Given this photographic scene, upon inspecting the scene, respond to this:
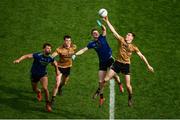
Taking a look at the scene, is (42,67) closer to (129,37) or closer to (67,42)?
(67,42)

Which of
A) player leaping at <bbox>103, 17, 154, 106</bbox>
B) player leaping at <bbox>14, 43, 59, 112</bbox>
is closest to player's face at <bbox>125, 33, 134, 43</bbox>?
player leaping at <bbox>103, 17, 154, 106</bbox>

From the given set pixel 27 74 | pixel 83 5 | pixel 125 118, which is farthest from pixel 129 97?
pixel 83 5

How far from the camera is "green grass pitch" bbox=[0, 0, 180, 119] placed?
1856 centimetres

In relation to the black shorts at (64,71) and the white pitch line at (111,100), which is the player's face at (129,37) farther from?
the black shorts at (64,71)

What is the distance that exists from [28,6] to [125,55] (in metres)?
8.41

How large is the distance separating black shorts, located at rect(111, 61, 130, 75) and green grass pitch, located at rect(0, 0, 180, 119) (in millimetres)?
1235

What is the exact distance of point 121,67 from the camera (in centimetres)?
1861

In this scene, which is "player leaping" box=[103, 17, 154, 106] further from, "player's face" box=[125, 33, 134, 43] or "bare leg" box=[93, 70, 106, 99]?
"bare leg" box=[93, 70, 106, 99]

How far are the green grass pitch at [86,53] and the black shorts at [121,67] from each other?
4.05ft

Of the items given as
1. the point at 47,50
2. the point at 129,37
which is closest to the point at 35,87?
the point at 47,50

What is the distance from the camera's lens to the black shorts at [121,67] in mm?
18578

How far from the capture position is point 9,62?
851 inches

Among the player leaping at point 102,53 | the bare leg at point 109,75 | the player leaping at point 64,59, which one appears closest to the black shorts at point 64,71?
the player leaping at point 64,59

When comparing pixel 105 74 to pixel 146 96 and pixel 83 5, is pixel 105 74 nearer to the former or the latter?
pixel 146 96
